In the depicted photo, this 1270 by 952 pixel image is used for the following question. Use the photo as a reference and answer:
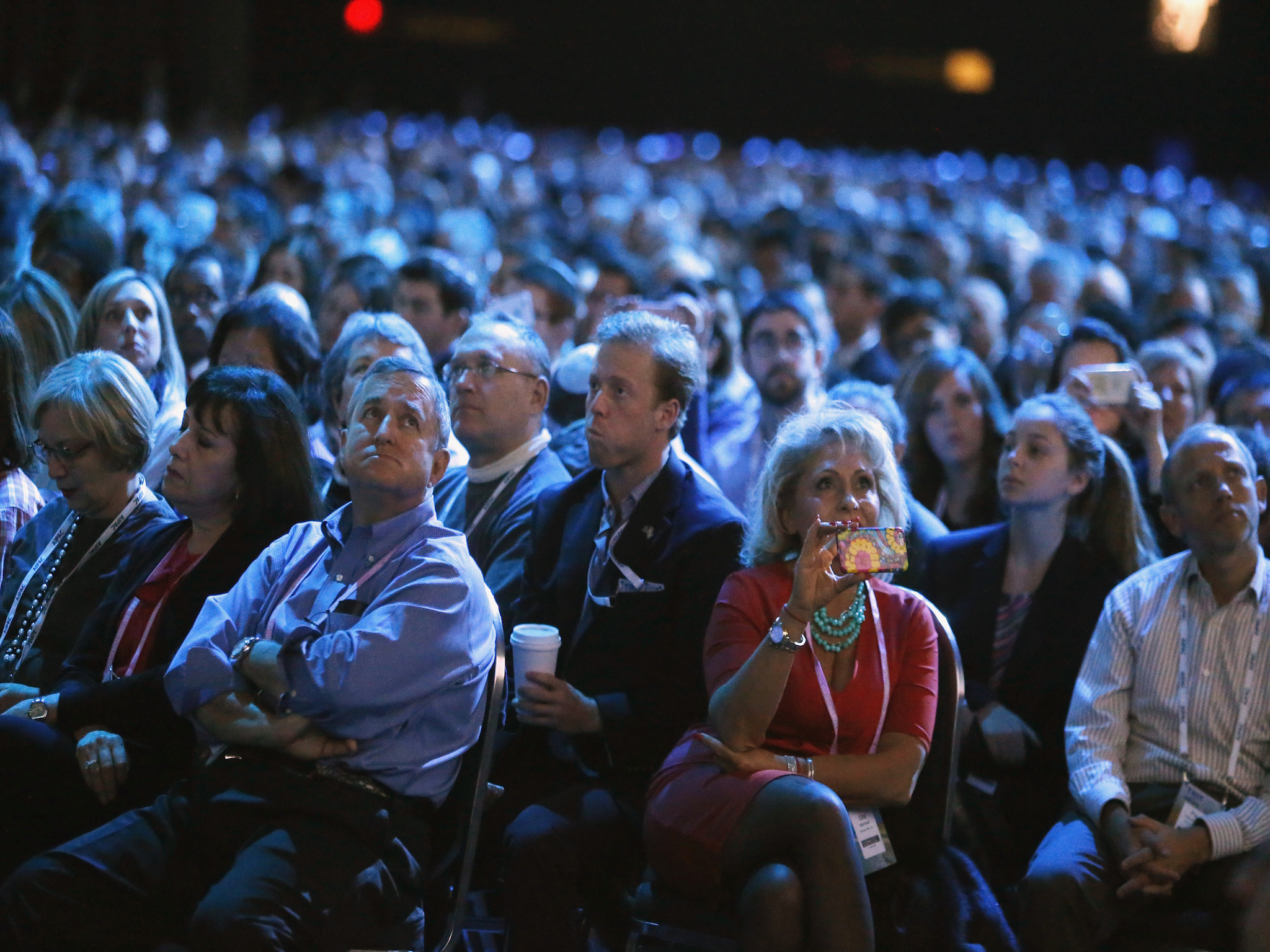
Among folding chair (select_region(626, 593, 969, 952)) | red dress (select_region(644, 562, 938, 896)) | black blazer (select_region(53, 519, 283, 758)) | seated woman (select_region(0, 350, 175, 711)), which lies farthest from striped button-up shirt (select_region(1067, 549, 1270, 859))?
seated woman (select_region(0, 350, 175, 711))

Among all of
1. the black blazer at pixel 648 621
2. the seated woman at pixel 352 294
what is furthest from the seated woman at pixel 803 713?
the seated woman at pixel 352 294

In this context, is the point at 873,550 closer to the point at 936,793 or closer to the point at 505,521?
the point at 936,793

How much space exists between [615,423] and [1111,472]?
1.39 m

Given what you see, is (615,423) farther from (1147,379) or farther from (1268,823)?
(1147,379)

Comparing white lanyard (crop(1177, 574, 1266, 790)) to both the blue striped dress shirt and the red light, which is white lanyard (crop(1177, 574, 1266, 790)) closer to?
the blue striped dress shirt

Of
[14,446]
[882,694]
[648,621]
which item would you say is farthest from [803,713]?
[14,446]

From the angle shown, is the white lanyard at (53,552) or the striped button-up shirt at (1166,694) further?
the white lanyard at (53,552)

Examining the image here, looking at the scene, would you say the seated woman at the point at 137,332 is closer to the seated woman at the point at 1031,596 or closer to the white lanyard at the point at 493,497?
the white lanyard at the point at 493,497

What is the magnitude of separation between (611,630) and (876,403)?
47.5 inches

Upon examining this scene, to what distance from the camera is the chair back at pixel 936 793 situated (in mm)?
2605

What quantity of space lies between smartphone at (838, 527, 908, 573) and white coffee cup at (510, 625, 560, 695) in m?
0.63

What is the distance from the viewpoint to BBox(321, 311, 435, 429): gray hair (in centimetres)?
371

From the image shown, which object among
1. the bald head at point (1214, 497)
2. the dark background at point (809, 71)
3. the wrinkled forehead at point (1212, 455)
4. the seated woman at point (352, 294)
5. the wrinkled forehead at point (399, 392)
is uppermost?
the dark background at point (809, 71)

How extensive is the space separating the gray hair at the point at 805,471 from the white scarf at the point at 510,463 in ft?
2.77
